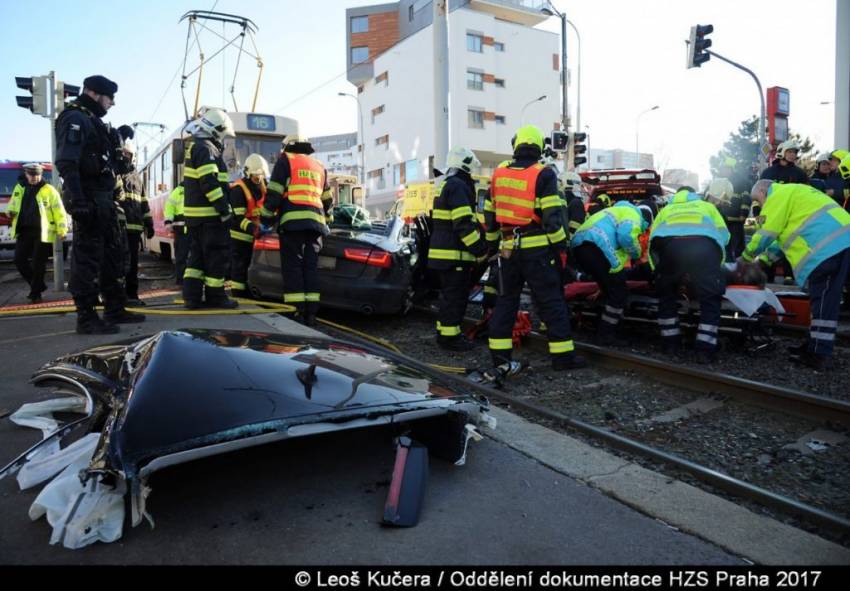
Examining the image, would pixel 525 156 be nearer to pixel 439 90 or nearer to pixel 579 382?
pixel 579 382

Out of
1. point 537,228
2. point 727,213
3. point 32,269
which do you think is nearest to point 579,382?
point 537,228

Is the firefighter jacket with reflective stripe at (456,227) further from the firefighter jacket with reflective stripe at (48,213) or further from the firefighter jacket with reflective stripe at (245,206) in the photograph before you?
the firefighter jacket with reflective stripe at (48,213)

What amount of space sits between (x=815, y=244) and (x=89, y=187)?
20.4 ft

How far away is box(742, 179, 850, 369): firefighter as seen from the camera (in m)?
5.00

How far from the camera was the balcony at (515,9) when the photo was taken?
141 ft

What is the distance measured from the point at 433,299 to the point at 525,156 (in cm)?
394

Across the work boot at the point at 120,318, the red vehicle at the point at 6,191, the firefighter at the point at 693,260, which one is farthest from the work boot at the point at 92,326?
the red vehicle at the point at 6,191

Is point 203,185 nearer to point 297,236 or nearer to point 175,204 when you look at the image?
point 297,236

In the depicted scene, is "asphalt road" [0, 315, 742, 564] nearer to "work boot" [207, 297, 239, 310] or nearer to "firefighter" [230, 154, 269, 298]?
"work boot" [207, 297, 239, 310]

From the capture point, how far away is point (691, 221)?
5.44 m

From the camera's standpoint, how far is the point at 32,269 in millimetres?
8227

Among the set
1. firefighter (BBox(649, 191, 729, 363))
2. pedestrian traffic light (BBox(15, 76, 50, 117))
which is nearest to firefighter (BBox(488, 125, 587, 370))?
firefighter (BBox(649, 191, 729, 363))

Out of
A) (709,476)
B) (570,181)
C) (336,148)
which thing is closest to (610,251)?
(570,181)

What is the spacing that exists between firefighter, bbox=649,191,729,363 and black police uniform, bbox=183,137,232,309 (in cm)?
422
